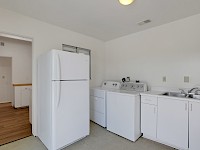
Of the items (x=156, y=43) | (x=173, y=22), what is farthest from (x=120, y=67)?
(x=173, y=22)

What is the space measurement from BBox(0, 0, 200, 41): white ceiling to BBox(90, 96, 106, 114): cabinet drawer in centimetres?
185

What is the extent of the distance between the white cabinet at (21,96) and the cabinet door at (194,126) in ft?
16.4

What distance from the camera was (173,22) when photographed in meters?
2.60

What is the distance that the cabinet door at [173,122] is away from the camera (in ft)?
6.55

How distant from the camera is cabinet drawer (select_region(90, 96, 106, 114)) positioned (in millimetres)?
2996

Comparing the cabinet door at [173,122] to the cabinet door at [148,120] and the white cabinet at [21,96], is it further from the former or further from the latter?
the white cabinet at [21,96]

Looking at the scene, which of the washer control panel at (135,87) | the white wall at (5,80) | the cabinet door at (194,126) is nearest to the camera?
the cabinet door at (194,126)

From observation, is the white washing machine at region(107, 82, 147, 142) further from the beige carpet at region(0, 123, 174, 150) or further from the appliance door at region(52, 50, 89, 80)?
the appliance door at region(52, 50, 89, 80)

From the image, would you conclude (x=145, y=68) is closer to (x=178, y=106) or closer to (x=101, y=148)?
(x=178, y=106)

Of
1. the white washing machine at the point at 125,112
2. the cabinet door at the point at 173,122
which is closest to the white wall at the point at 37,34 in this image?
the white washing machine at the point at 125,112

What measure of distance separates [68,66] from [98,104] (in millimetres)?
1463

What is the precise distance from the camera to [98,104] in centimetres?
312

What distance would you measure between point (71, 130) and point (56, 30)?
2272 mm

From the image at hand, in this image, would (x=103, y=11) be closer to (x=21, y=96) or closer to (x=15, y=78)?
(x=21, y=96)
